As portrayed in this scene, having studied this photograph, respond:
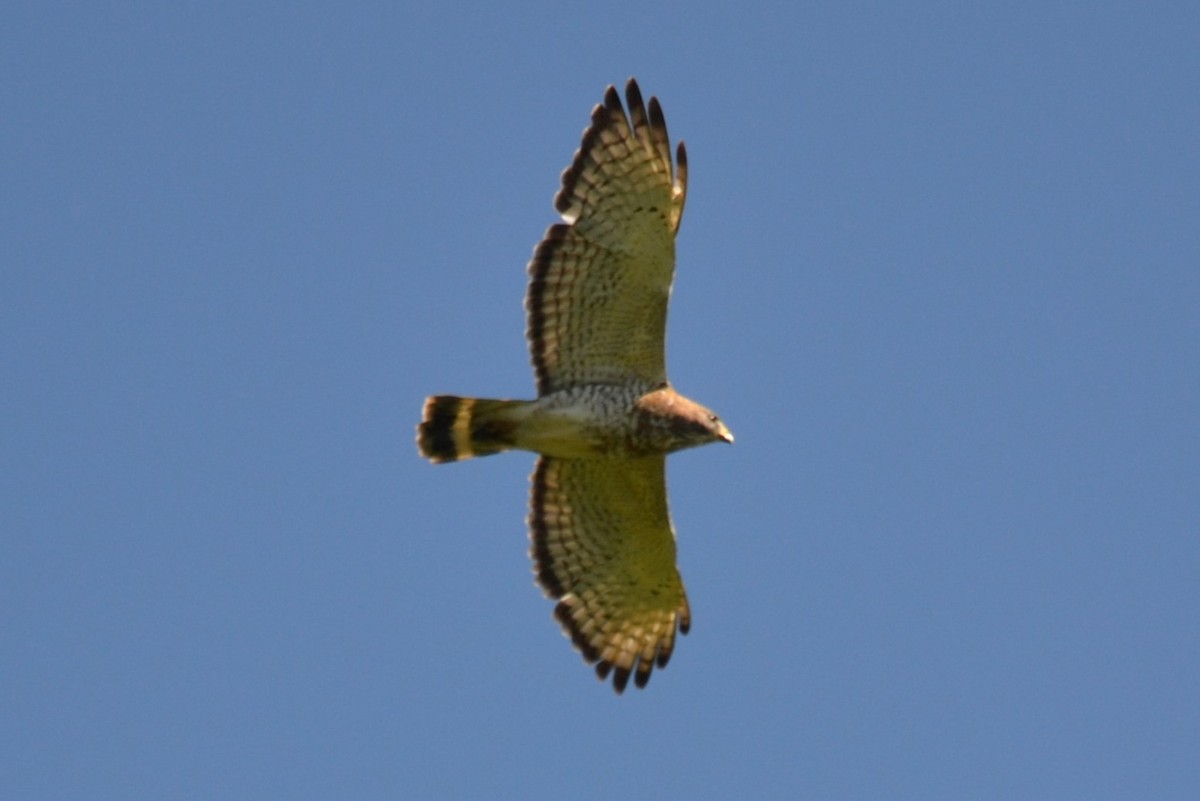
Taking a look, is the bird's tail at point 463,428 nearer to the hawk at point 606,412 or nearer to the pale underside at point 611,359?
the hawk at point 606,412

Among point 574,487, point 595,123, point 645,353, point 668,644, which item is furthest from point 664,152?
point 668,644

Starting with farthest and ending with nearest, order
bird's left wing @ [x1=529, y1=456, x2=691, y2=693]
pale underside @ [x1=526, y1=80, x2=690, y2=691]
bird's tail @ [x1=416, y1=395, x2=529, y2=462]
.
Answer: bird's left wing @ [x1=529, y1=456, x2=691, y2=693]
bird's tail @ [x1=416, y1=395, x2=529, y2=462]
pale underside @ [x1=526, y1=80, x2=690, y2=691]

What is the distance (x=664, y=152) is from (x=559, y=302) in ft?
3.34

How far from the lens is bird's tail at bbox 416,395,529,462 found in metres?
11.5

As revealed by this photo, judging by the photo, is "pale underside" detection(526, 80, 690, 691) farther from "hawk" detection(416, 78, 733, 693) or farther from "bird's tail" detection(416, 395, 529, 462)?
"bird's tail" detection(416, 395, 529, 462)

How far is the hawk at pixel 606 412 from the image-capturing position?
11164 mm

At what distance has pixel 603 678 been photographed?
1201 centimetres

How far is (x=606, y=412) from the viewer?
11.3 meters

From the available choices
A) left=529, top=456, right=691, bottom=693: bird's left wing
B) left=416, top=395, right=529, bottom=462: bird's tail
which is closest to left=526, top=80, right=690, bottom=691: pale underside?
left=529, top=456, right=691, bottom=693: bird's left wing

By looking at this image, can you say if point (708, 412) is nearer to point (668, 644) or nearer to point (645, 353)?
point (645, 353)

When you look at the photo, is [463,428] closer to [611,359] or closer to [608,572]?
[611,359]

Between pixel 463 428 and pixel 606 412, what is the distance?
83cm

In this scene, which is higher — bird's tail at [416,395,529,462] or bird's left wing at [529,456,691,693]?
bird's tail at [416,395,529,462]

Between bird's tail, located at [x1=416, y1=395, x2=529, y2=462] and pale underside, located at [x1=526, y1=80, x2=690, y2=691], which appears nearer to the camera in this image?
pale underside, located at [x1=526, y1=80, x2=690, y2=691]
